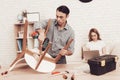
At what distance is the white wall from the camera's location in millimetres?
4758

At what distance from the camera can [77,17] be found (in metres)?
4.86

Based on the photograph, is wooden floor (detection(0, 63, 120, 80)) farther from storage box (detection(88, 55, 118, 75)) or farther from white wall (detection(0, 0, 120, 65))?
white wall (detection(0, 0, 120, 65))

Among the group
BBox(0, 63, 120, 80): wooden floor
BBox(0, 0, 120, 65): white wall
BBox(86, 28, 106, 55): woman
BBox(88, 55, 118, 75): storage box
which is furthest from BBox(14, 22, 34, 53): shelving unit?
BBox(88, 55, 118, 75): storage box

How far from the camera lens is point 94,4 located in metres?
4.79

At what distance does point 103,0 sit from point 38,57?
9.16 ft

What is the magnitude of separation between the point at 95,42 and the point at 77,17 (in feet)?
2.17

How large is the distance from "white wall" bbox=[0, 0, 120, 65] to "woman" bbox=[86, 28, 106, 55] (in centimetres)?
21

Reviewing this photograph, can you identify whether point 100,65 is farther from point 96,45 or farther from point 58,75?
point 96,45

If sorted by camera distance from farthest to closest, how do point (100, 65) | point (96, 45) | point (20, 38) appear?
point (20, 38)
point (96, 45)
point (100, 65)

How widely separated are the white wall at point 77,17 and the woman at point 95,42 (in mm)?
215

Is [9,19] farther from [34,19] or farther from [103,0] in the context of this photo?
[103,0]

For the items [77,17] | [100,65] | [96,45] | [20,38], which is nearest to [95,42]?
[96,45]

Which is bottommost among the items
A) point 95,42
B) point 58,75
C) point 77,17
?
point 58,75

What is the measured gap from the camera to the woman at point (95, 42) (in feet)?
14.9
